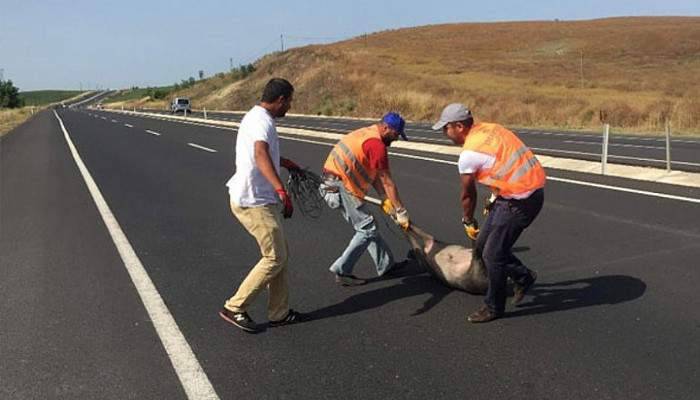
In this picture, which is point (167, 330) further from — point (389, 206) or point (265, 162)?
point (389, 206)

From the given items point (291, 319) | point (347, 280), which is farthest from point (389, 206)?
point (291, 319)

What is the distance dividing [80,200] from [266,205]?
743cm

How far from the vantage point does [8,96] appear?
14188 cm

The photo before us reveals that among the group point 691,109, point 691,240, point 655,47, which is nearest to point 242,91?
point 655,47

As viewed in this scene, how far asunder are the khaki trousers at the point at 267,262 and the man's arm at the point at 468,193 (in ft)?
4.26

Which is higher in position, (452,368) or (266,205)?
(266,205)

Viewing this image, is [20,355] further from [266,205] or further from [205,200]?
[205,200]

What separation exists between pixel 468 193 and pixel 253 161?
1.49 m

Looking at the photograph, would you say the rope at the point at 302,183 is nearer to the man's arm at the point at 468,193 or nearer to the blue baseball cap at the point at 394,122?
the blue baseball cap at the point at 394,122

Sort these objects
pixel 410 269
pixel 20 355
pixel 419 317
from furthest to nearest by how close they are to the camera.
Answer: pixel 410 269 → pixel 419 317 → pixel 20 355

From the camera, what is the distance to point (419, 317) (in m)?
5.22

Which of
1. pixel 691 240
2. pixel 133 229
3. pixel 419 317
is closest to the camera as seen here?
pixel 419 317

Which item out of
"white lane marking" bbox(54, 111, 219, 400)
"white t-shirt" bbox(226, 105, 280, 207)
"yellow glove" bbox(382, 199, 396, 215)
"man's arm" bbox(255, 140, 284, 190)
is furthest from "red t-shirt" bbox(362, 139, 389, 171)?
"white lane marking" bbox(54, 111, 219, 400)

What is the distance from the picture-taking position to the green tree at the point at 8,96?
457 ft
